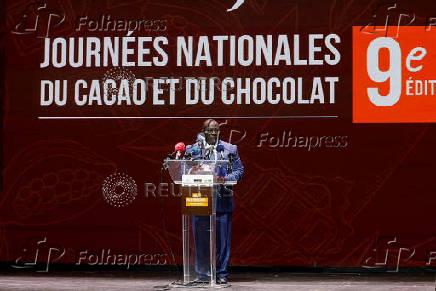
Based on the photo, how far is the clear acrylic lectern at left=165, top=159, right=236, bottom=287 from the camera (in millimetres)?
6035

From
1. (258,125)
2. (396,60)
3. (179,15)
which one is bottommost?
(258,125)

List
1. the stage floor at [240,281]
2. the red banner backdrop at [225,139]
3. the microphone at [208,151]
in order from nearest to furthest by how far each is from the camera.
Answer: the microphone at [208,151] < the stage floor at [240,281] < the red banner backdrop at [225,139]

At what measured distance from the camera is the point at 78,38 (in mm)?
8023

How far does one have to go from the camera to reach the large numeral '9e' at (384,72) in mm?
7742

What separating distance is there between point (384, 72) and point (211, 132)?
238 cm

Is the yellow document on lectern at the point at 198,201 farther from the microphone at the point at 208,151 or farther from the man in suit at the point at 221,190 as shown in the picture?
the microphone at the point at 208,151

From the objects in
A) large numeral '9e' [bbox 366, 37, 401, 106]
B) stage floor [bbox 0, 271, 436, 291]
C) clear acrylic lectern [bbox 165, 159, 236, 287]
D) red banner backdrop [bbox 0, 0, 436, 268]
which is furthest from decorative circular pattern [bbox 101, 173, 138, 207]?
large numeral '9e' [bbox 366, 37, 401, 106]

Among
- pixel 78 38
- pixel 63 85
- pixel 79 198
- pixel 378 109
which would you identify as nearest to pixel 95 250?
pixel 79 198

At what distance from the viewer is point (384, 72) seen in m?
7.76

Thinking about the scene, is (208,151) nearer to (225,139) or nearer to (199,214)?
(199,214)

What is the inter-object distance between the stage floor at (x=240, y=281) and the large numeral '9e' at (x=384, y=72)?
73.6 inches

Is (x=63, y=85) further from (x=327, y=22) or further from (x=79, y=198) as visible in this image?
(x=327, y=22)

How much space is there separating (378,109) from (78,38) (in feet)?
11.0

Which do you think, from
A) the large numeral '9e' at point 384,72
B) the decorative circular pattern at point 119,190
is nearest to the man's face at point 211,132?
the decorative circular pattern at point 119,190
